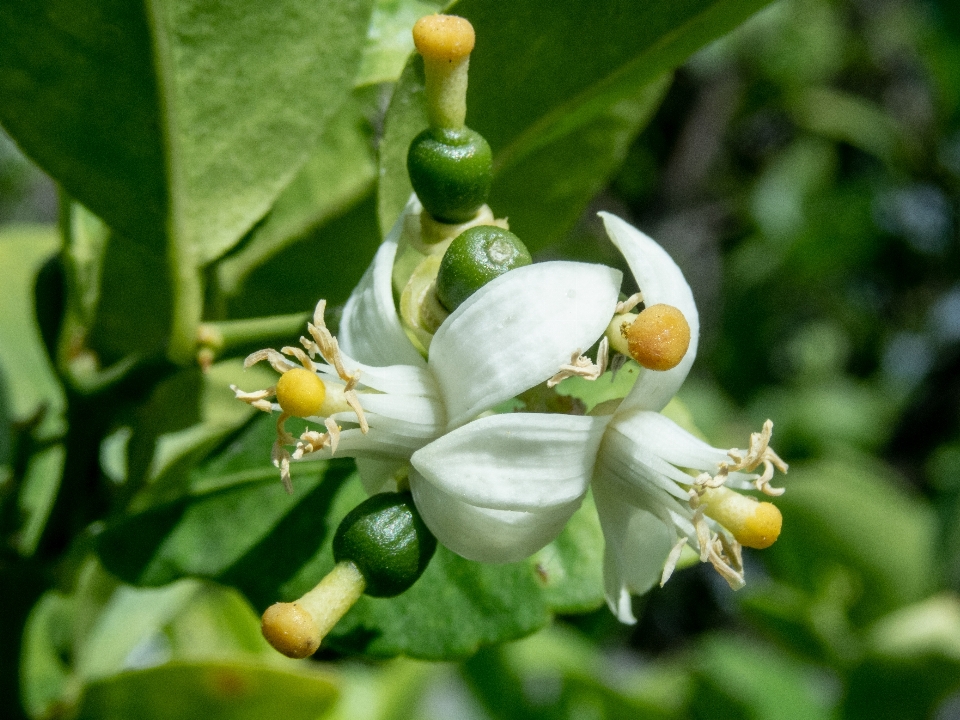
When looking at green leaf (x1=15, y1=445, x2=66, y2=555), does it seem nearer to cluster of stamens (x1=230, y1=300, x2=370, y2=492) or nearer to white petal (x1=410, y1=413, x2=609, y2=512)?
cluster of stamens (x1=230, y1=300, x2=370, y2=492)

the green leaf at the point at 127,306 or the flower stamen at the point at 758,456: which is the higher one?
the flower stamen at the point at 758,456

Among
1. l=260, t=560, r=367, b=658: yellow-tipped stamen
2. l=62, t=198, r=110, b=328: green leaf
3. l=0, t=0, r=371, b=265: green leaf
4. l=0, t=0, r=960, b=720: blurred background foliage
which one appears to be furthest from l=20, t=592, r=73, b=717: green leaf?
l=260, t=560, r=367, b=658: yellow-tipped stamen

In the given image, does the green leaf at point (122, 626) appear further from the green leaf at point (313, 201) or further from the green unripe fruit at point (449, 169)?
the green unripe fruit at point (449, 169)

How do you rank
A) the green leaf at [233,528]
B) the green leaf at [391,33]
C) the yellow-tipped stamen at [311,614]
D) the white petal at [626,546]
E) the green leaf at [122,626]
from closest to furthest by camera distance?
the yellow-tipped stamen at [311,614], the white petal at [626,546], the green leaf at [233,528], the green leaf at [391,33], the green leaf at [122,626]

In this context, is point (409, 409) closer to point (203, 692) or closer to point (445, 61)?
point (445, 61)

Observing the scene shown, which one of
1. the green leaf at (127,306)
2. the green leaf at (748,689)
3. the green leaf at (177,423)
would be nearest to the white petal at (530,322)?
the green leaf at (177,423)
